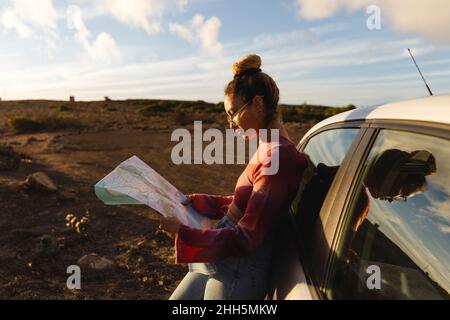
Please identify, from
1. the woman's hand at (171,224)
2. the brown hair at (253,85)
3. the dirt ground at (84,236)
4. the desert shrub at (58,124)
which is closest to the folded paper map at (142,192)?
the woman's hand at (171,224)

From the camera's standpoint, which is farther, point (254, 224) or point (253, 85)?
point (253, 85)

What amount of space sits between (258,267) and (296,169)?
45cm

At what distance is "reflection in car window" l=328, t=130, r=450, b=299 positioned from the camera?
47.6 inches

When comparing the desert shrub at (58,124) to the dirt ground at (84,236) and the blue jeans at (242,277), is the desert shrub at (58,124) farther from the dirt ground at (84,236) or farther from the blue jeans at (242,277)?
the blue jeans at (242,277)

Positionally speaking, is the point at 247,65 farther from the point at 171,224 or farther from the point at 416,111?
the point at 416,111

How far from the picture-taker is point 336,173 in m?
1.89

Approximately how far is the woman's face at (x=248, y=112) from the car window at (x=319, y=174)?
1.23 feet

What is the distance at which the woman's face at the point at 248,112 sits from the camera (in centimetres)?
216

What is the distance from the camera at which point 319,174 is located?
87.0 inches

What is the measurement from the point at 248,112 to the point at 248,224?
60 centimetres

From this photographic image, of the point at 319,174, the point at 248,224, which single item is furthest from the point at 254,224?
the point at 319,174
